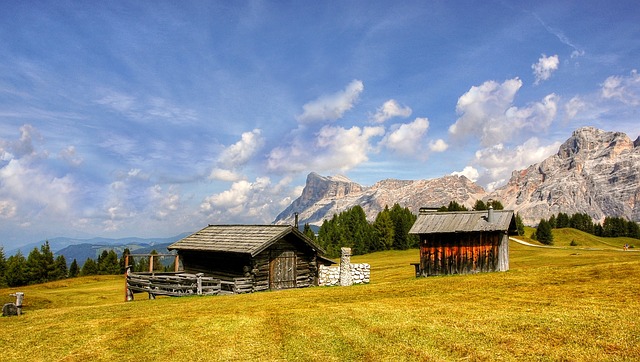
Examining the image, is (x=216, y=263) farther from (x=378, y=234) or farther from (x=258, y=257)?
(x=378, y=234)

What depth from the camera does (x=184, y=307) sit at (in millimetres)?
23172

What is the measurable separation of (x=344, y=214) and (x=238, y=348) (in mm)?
129667

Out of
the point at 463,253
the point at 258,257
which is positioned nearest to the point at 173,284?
the point at 258,257

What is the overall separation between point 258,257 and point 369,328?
18337 mm

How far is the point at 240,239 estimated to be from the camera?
34500mm

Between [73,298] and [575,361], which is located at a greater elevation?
[575,361]

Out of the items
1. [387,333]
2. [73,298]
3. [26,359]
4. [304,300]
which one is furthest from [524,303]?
[73,298]

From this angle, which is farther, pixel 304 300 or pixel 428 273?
pixel 428 273

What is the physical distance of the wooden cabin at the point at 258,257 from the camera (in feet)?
106

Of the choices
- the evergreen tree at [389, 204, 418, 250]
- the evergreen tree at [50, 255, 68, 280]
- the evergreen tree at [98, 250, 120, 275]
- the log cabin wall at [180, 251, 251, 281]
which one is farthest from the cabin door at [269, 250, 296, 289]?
the evergreen tree at [98, 250, 120, 275]

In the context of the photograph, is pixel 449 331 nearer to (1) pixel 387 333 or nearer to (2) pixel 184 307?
(1) pixel 387 333

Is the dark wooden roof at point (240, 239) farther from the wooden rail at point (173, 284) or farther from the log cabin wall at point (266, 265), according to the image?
the wooden rail at point (173, 284)

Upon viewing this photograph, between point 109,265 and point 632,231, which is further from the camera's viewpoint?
point 632,231

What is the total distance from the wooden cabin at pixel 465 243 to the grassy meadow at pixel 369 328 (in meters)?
11.3
